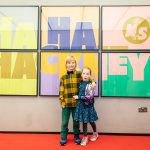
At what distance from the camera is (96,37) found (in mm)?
4035

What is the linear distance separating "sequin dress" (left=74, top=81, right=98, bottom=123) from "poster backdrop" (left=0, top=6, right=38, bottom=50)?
113cm

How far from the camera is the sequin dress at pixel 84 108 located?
3.51m

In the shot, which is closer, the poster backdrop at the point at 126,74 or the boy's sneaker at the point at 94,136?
the boy's sneaker at the point at 94,136

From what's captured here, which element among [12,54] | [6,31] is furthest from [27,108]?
[6,31]

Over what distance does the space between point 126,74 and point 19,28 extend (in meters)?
1.87

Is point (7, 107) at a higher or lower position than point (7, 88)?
lower

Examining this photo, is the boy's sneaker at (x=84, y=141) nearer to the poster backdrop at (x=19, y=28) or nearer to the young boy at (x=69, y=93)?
the young boy at (x=69, y=93)

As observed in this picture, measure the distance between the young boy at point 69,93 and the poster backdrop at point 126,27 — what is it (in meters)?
0.75

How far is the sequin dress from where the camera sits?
11.5 ft

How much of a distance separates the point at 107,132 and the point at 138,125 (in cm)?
51

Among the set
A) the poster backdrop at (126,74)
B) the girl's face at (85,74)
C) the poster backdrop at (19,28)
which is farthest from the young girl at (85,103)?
the poster backdrop at (19,28)

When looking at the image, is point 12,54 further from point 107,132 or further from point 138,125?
point 138,125

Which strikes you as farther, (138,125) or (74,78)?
(138,125)

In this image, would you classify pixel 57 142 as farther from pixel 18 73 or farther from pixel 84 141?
pixel 18 73
